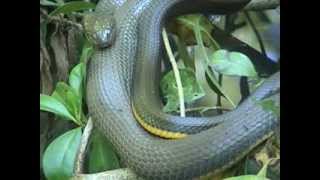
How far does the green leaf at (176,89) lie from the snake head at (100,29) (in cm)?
15

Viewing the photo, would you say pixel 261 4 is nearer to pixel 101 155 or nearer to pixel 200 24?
pixel 200 24

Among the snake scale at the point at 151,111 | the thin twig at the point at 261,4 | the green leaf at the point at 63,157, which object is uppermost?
the thin twig at the point at 261,4

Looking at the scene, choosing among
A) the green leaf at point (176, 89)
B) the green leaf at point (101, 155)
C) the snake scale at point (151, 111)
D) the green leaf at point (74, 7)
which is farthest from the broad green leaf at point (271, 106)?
the green leaf at point (74, 7)

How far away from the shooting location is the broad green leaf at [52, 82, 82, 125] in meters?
1.14

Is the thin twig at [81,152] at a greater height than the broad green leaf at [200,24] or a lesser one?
lesser

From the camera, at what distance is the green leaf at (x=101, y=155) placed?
110 cm

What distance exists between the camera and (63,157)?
1.12 meters

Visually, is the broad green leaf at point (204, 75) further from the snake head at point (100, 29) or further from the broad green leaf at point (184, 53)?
the snake head at point (100, 29)

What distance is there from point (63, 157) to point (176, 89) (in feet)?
0.77

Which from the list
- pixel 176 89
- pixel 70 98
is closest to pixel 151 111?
pixel 176 89

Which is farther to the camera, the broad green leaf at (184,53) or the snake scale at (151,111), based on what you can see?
the broad green leaf at (184,53)

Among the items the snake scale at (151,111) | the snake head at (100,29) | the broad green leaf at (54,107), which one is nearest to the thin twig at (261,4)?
the snake scale at (151,111)
